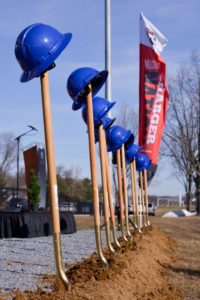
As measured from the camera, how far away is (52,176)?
23.3 feet

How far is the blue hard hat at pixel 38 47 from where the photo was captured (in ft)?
23.1

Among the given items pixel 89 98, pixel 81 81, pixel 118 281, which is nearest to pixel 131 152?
pixel 89 98

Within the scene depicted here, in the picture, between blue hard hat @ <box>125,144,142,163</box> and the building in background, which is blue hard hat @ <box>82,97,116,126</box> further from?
the building in background

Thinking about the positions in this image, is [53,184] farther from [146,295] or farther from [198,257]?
[198,257]

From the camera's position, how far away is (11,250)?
15297mm

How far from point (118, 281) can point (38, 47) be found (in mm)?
3252

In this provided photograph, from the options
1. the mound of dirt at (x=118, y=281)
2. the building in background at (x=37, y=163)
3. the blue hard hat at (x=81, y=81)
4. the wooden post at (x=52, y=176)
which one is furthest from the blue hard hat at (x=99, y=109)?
the building in background at (x=37, y=163)

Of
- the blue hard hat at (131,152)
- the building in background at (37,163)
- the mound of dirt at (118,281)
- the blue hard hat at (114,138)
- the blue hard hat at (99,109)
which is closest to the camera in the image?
the mound of dirt at (118,281)

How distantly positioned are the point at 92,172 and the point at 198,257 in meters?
7.66

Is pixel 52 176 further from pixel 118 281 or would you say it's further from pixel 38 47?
pixel 118 281

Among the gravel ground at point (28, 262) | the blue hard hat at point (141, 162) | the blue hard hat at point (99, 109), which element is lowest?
the gravel ground at point (28, 262)

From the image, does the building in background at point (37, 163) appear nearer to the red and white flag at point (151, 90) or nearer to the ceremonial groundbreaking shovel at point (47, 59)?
the red and white flag at point (151, 90)

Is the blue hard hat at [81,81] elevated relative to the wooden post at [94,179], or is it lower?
elevated

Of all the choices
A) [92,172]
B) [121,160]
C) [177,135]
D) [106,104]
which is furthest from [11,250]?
[177,135]
